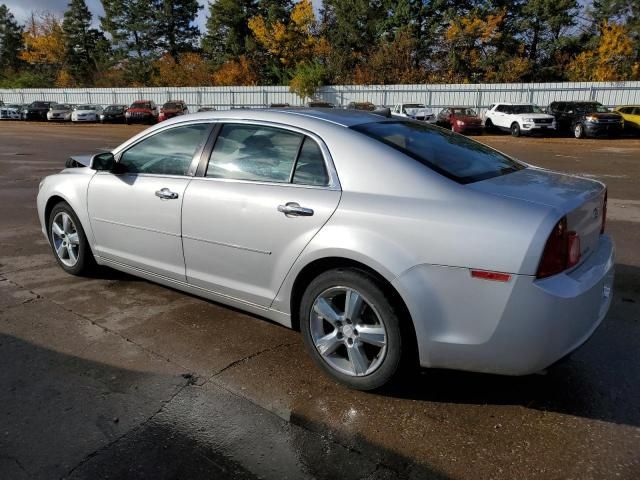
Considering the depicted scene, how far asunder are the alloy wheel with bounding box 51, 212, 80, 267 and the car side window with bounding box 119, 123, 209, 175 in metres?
0.96

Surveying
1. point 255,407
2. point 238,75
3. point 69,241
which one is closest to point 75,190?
point 69,241

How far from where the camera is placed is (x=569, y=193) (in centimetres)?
294

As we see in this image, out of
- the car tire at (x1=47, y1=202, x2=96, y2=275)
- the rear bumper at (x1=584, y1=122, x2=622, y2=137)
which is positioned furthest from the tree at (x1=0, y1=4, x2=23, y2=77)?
the car tire at (x1=47, y1=202, x2=96, y2=275)

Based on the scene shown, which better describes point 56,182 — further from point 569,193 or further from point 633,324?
point 633,324

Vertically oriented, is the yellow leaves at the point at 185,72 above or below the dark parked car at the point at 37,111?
above

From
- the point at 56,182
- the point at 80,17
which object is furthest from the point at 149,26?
the point at 56,182

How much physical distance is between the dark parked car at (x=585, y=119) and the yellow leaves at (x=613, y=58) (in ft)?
56.2

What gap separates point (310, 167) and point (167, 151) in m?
1.42

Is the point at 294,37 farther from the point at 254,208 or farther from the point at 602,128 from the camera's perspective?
the point at 254,208

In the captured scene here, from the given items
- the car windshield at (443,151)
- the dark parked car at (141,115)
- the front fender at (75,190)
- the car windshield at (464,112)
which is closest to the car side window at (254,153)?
the car windshield at (443,151)

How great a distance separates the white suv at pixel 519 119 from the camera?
2631 centimetres

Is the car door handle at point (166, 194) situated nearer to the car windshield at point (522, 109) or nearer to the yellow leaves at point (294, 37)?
the car windshield at point (522, 109)

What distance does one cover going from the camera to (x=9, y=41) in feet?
262

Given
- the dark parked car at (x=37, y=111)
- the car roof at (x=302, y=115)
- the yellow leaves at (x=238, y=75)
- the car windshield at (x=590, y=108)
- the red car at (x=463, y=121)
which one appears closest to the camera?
the car roof at (x=302, y=115)
